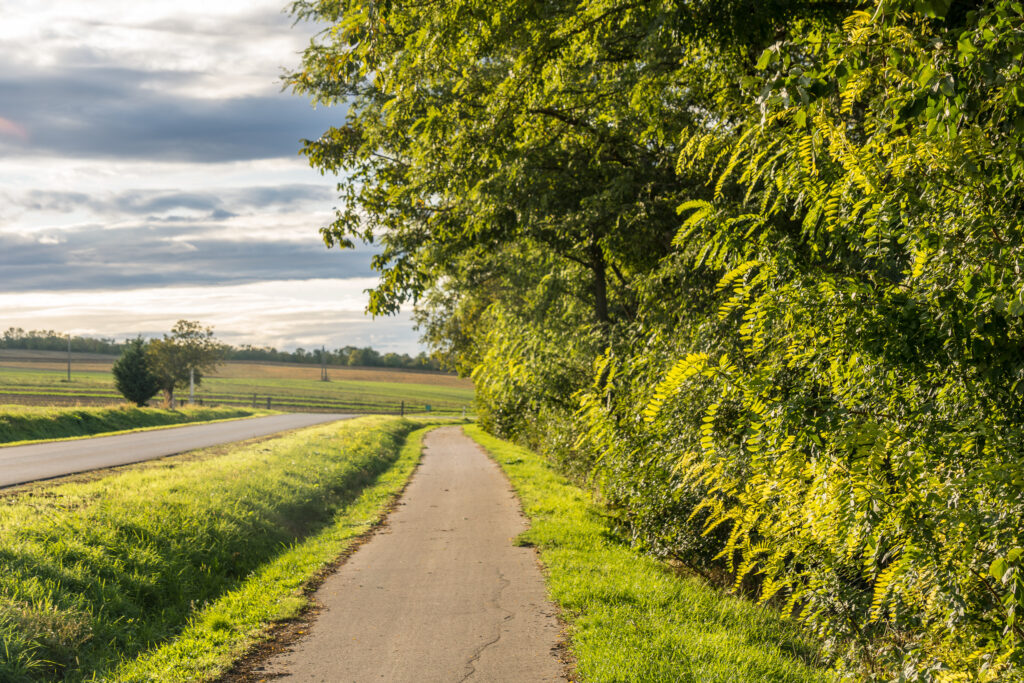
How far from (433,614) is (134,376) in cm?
4823

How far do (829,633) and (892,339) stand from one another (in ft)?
7.95

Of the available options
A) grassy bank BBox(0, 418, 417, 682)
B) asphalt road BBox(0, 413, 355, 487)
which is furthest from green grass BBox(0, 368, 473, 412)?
grassy bank BBox(0, 418, 417, 682)

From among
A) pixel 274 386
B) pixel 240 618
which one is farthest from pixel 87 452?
pixel 274 386

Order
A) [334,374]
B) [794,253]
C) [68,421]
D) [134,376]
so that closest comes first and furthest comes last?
[794,253] → [68,421] → [134,376] → [334,374]

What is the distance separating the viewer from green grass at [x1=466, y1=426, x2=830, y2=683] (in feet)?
17.4

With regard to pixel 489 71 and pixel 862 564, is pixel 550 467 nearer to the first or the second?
pixel 489 71

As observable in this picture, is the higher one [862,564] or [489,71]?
[489,71]

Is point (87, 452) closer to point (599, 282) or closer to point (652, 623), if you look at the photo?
point (599, 282)

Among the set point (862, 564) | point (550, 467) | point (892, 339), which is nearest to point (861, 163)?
point (892, 339)

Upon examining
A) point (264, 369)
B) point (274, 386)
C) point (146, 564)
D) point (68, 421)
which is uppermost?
point (146, 564)

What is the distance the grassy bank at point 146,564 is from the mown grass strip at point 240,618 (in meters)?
0.02

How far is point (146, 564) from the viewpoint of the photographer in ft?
25.1

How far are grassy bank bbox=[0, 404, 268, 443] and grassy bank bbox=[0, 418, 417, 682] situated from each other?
15.2 meters

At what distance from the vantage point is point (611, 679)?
502 centimetres
